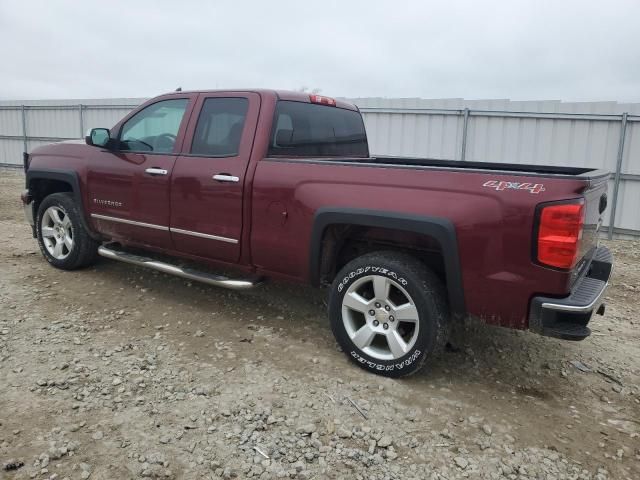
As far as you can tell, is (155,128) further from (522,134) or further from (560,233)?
(522,134)

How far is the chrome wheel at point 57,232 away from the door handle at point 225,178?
Result: 7.01 ft

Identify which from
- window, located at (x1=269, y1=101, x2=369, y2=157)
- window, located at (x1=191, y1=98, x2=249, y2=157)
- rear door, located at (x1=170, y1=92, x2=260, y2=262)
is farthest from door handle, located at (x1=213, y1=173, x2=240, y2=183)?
window, located at (x1=269, y1=101, x2=369, y2=157)

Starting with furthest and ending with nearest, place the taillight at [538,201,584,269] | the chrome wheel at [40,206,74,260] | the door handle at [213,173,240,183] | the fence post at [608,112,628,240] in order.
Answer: the fence post at [608,112,628,240] → the chrome wheel at [40,206,74,260] → the door handle at [213,173,240,183] → the taillight at [538,201,584,269]

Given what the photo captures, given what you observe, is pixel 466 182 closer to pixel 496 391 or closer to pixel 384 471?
Result: pixel 496 391

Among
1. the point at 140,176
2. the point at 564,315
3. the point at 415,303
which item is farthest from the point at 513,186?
the point at 140,176

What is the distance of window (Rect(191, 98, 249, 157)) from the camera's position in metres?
4.17

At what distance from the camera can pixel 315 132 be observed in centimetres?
448

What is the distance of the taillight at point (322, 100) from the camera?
4500 mm

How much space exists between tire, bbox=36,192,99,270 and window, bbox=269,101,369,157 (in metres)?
2.36

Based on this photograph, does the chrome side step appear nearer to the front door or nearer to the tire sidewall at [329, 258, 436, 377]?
the front door

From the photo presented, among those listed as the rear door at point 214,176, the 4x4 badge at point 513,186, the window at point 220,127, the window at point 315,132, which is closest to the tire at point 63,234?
the rear door at point 214,176

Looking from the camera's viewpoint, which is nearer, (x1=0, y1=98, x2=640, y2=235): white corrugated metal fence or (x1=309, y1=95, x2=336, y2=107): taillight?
(x1=309, y1=95, x2=336, y2=107): taillight

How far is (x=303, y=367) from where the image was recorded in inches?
143

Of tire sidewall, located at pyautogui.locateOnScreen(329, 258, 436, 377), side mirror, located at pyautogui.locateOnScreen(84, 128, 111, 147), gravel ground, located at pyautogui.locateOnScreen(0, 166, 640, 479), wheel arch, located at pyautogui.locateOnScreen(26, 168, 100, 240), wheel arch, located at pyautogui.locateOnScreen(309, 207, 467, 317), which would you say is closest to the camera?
gravel ground, located at pyautogui.locateOnScreen(0, 166, 640, 479)
